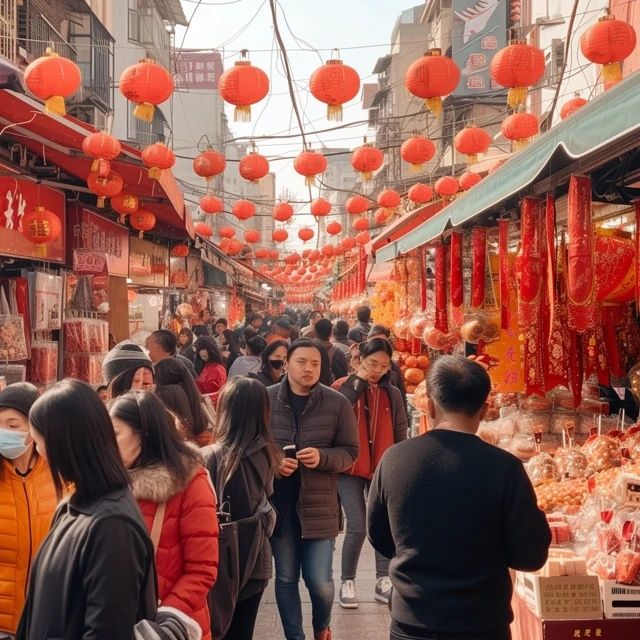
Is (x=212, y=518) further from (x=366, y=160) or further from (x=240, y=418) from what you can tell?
(x=366, y=160)

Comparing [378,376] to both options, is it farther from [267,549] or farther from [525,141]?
[525,141]

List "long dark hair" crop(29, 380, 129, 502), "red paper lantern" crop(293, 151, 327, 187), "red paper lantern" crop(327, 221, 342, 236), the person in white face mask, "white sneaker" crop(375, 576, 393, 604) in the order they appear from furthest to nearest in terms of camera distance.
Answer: "red paper lantern" crop(327, 221, 342, 236)
"red paper lantern" crop(293, 151, 327, 187)
"white sneaker" crop(375, 576, 393, 604)
the person in white face mask
"long dark hair" crop(29, 380, 129, 502)

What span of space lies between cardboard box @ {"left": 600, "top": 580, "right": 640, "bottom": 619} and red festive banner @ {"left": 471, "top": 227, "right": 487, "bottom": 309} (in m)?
4.19

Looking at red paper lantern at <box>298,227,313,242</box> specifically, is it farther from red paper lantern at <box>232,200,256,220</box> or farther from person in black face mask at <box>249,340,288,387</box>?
person in black face mask at <box>249,340,288,387</box>

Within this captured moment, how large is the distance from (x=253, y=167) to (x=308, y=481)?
7440 millimetres

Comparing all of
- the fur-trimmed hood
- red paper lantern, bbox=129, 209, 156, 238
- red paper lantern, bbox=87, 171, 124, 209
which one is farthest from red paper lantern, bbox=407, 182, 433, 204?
the fur-trimmed hood

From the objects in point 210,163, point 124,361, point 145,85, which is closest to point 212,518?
point 124,361

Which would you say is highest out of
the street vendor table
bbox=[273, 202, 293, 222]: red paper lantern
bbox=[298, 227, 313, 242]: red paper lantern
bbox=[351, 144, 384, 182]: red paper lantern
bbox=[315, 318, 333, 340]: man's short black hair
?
bbox=[298, 227, 313, 242]: red paper lantern

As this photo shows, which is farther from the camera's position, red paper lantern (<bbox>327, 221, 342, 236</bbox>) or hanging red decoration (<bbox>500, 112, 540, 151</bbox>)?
red paper lantern (<bbox>327, 221, 342, 236</bbox>)

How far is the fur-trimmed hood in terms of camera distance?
3082 mm

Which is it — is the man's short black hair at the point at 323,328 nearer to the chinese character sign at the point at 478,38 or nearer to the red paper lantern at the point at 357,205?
the red paper lantern at the point at 357,205

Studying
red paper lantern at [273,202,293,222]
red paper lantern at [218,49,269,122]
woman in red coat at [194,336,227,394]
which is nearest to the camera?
red paper lantern at [218,49,269,122]

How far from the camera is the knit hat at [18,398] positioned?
382cm

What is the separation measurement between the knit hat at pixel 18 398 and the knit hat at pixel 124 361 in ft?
4.64
